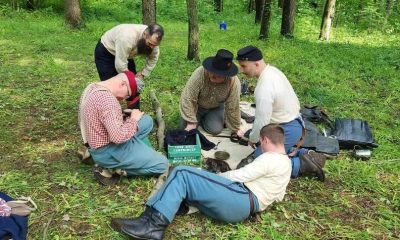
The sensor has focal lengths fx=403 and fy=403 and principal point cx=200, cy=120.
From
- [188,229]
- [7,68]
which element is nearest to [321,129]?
[188,229]

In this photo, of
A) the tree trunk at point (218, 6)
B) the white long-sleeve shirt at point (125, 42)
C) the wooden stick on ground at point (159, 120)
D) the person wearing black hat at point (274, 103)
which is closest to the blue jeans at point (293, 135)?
the person wearing black hat at point (274, 103)

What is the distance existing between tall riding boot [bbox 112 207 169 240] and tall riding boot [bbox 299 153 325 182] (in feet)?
6.29

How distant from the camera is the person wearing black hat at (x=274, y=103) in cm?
430

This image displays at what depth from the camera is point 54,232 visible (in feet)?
11.6

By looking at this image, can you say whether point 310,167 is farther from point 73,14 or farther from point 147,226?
point 73,14

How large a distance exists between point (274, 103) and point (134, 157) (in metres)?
1.65

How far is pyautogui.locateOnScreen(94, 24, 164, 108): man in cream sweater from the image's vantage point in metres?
5.08

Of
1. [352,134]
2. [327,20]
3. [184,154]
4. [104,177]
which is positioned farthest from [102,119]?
[327,20]

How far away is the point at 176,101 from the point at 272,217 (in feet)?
11.1

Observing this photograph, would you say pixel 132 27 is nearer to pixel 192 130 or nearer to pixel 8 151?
pixel 192 130

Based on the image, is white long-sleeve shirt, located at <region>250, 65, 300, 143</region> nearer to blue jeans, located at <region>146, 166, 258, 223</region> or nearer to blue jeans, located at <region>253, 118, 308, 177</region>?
blue jeans, located at <region>253, 118, 308, 177</region>

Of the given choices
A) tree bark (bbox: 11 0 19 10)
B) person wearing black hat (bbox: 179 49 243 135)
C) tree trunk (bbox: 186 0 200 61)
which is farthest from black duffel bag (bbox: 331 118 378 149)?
tree bark (bbox: 11 0 19 10)

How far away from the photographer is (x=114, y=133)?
3.84 m

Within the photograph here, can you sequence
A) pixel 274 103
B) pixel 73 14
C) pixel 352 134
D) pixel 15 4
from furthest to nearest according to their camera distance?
1. pixel 15 4
2. pixel 73 14
3. pixel 352 134
4. pixel 274 103
